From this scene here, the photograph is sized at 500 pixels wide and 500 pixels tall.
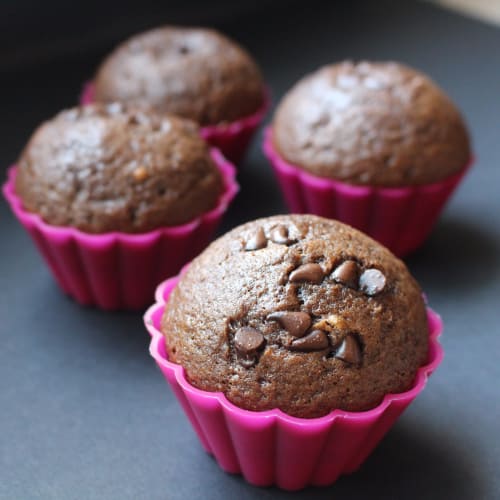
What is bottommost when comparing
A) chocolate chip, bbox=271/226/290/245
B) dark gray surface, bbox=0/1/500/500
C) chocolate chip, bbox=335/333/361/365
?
dark gray surface, bbox=0/1/500/500

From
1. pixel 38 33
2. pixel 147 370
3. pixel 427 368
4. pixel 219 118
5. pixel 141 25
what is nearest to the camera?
pixel 427 368

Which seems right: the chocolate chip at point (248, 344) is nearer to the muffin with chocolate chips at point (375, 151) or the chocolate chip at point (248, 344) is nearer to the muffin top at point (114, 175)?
the muffin top at point (114, 175)

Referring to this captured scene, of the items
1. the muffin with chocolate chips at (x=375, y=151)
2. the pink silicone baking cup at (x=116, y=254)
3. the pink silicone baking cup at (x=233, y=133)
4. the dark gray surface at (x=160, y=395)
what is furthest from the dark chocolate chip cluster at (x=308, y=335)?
the pink silicone baking cup at (x=233, y=133)

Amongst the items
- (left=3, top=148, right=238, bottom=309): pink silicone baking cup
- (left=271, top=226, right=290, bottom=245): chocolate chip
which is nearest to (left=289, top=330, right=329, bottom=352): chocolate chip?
(left=271, top=226, right=290, bottom=245): chocolate chip

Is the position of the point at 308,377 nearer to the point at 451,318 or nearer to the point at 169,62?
the point at 451,318

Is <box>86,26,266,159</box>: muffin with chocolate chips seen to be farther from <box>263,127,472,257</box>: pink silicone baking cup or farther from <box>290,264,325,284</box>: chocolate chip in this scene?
<box>290,264,325,284</box>: chocolate chip

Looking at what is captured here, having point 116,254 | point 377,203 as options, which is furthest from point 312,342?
point 377,203

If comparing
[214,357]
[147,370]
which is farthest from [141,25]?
[214,357]
